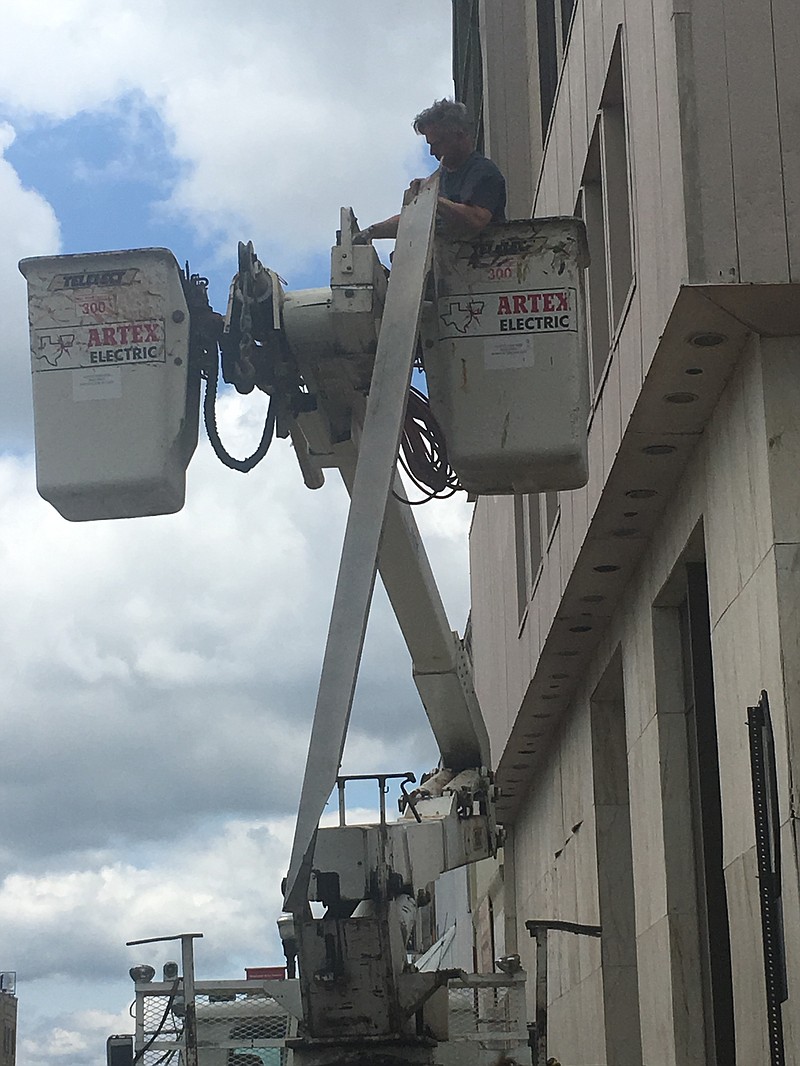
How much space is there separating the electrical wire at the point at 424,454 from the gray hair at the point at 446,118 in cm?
198

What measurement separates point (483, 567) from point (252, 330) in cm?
2126

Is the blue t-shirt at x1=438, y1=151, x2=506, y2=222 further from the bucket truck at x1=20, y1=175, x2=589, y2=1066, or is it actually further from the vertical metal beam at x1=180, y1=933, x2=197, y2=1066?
the vertical metal beam at x1=180, y1=933, x2=197, y2=1066

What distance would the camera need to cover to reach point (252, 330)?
9.51 metres

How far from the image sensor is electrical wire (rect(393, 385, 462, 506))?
1009 cm

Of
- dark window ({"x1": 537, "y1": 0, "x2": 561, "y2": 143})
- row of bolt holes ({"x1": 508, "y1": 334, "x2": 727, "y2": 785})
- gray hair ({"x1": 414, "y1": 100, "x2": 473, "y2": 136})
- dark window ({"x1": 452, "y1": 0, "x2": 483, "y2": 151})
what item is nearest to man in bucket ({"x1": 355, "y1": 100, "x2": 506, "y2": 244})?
gray hair ({"x1": 414, "y1": 100, "x2": 473, "y2": 136})

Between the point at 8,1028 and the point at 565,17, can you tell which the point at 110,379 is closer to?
the point at 565,17

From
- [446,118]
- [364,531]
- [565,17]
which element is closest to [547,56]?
[565,17]

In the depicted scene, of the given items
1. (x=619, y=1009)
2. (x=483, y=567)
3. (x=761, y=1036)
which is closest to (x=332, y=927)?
(x=761, y=1036)

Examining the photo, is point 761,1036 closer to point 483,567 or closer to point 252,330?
point 252,330

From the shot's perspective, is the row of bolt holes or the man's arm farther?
the row of bolt holes

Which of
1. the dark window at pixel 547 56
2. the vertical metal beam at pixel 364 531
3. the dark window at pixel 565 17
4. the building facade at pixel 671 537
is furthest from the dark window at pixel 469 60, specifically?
the vertical metal beam at pixel 364 531

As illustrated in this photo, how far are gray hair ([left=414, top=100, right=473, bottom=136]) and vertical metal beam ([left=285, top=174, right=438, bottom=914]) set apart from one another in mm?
1471

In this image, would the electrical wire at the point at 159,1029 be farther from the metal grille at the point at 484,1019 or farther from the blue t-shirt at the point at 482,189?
the blue t-shirt at the point at 482,189

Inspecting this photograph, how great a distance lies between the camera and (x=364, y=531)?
8.55 meters
